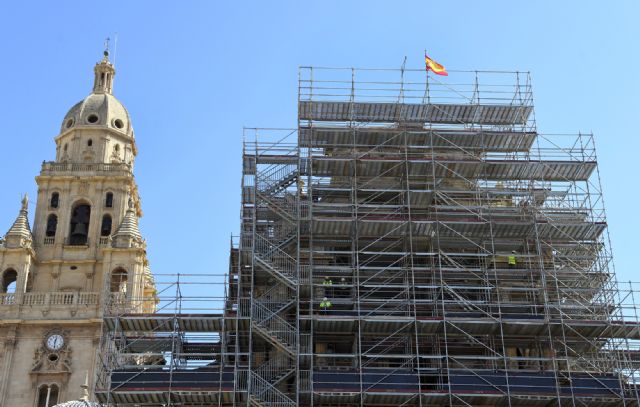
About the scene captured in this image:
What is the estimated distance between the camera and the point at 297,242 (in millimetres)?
51750

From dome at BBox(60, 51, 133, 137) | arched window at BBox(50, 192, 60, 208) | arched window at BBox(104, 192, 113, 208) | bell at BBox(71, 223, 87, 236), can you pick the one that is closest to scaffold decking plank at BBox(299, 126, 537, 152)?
arched window at BBox(104, 192, 113, 208)

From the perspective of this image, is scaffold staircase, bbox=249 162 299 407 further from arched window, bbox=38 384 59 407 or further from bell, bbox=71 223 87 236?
bell, bbox=71 223 87 236

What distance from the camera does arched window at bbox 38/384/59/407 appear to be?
6769cm

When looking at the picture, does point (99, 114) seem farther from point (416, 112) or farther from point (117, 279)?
point (416, 112)

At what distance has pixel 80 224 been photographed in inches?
3086

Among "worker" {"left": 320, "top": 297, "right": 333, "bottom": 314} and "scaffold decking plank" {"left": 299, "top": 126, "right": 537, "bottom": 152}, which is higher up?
"scaffold decking plank" {"left": 299, "top": 126, "right": 537, "bottom": 152}

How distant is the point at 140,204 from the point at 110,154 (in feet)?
15.8

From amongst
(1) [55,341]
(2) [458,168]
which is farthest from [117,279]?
(2) [458,168]

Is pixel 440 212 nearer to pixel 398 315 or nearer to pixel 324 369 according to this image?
pixel 398 315

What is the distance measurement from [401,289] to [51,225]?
34.6 metres

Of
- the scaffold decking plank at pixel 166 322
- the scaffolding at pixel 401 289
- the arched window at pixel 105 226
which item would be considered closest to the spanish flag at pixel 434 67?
the scaffolding at pixel 401 289

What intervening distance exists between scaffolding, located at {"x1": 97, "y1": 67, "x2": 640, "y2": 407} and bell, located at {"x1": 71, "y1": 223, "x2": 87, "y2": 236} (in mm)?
22236

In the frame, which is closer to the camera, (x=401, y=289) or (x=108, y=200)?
(x=401, y=289)

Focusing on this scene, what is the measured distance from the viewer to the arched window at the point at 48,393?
6769 centimetres
